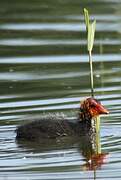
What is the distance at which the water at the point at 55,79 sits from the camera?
1177cm

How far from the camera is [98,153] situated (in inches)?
491

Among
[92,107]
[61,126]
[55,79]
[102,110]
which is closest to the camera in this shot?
[61,126]

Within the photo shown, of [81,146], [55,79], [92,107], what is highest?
[92,107]

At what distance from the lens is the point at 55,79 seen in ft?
54.9

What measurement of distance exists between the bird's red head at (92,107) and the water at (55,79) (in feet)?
0.79

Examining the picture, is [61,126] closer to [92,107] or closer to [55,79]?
[92,107]

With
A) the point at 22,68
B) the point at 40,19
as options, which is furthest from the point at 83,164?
the point at 40,19

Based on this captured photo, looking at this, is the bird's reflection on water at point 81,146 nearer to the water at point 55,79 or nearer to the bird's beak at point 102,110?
the water at point 55,79

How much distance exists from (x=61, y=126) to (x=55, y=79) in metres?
3.39

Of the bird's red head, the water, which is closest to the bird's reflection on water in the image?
the water

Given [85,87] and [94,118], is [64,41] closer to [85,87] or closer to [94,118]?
[85,87]

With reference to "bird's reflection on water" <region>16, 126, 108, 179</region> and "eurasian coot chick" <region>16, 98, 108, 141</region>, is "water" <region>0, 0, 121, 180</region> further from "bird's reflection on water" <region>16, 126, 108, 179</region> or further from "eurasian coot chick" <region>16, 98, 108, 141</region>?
"eurasian coot chick" <region>16, 98, 108, 141</region>

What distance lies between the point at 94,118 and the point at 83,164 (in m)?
2.26

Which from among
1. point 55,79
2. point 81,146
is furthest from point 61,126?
point 55,79
